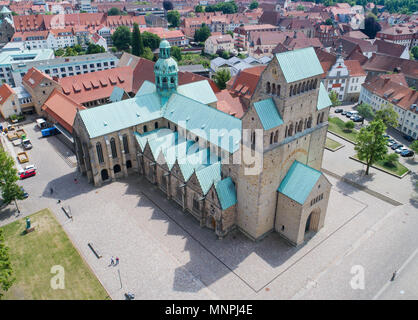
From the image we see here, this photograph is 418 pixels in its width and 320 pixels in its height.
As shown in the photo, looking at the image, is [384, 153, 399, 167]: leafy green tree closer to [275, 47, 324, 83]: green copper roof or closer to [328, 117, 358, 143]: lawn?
[328, 117, 358, 143]: lawn

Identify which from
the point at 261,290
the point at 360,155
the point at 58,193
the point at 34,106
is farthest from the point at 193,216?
the point at 34,106

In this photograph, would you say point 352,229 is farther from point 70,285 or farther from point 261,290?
point 70,285

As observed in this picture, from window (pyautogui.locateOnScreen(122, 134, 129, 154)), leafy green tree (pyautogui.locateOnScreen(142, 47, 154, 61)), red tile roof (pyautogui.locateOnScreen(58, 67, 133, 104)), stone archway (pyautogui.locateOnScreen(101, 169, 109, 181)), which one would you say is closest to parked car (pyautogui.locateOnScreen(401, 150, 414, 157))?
window (pyautogui.locateOnScreen(122, 134, 129, 154))

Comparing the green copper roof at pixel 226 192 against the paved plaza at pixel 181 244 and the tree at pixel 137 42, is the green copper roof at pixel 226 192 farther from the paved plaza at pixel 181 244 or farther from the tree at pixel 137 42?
the tree at pixel 137 42

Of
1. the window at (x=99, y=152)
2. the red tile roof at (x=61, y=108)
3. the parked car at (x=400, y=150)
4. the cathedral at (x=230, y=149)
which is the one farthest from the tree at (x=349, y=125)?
the red tile roof at (x=61, y=108)

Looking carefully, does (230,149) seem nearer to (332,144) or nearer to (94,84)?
(332,144)

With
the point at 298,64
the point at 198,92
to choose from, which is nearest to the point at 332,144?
the point at 198,92
